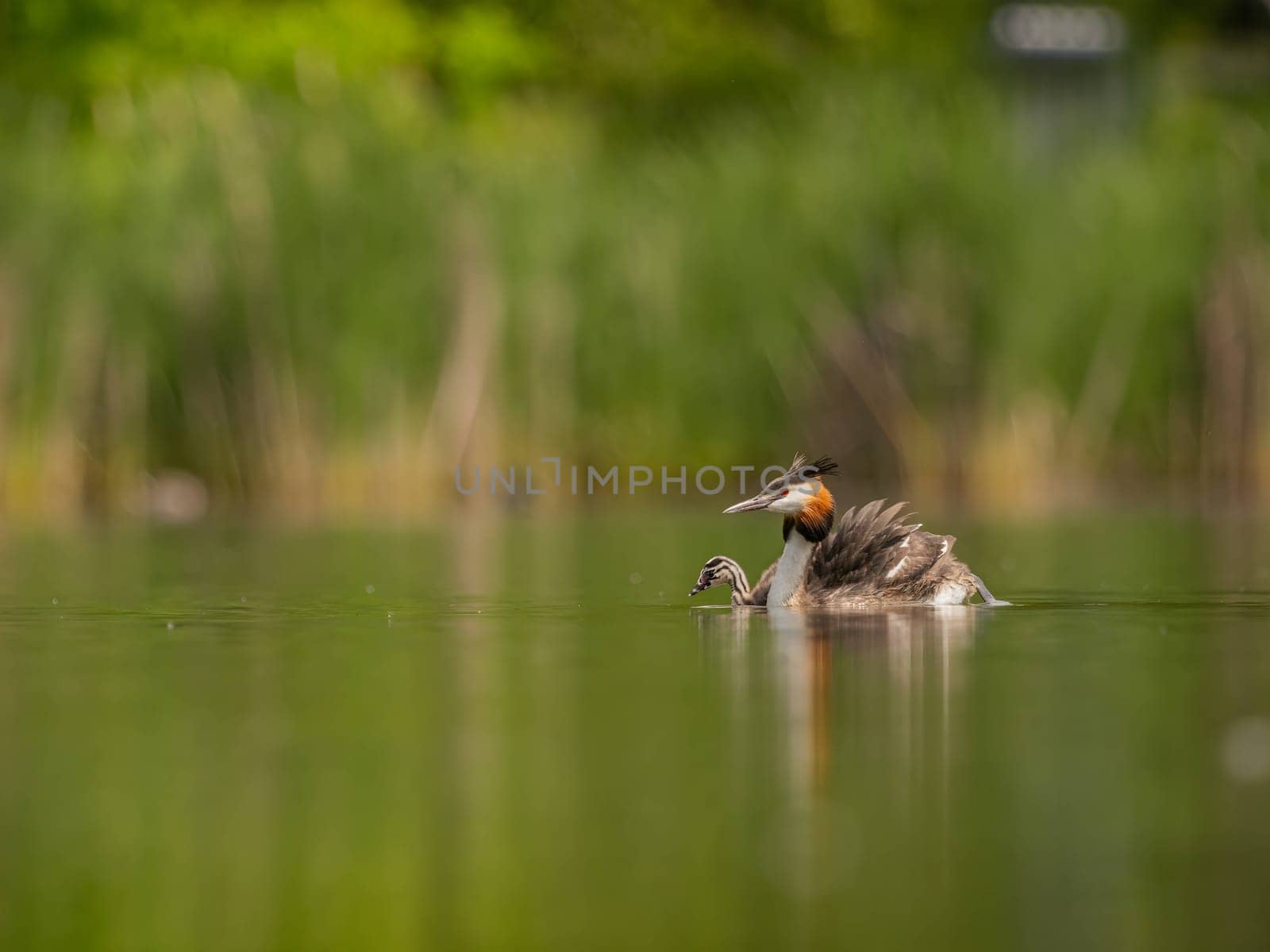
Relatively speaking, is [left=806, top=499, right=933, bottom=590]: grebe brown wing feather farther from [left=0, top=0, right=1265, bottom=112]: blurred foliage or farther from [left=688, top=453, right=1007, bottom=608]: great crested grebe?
[left=0, top=0, right=1265, bottom=112]: blurred foliage

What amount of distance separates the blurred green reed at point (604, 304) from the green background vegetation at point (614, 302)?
0.08ft

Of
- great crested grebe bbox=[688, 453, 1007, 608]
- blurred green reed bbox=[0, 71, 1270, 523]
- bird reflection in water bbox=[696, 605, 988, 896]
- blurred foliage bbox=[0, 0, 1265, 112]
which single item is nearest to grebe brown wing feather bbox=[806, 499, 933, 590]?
great crested grebe bbox=[688, 453, 1007, 608]

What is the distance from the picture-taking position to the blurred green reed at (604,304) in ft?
52.0

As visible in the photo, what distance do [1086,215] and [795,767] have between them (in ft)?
45.4

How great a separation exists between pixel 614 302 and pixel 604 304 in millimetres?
82

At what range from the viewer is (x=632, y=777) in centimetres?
444

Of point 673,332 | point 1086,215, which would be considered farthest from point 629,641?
point 1086,215

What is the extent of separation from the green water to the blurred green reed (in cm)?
740

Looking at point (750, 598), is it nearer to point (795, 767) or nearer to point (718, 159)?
point (795, 767)

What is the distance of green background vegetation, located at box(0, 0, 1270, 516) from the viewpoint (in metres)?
15.9

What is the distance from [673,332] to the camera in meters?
17.4

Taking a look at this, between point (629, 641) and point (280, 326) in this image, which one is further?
point (280, 326)

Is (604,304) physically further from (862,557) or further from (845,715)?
(845,715)

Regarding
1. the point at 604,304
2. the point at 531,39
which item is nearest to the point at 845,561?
the point at 604,304
